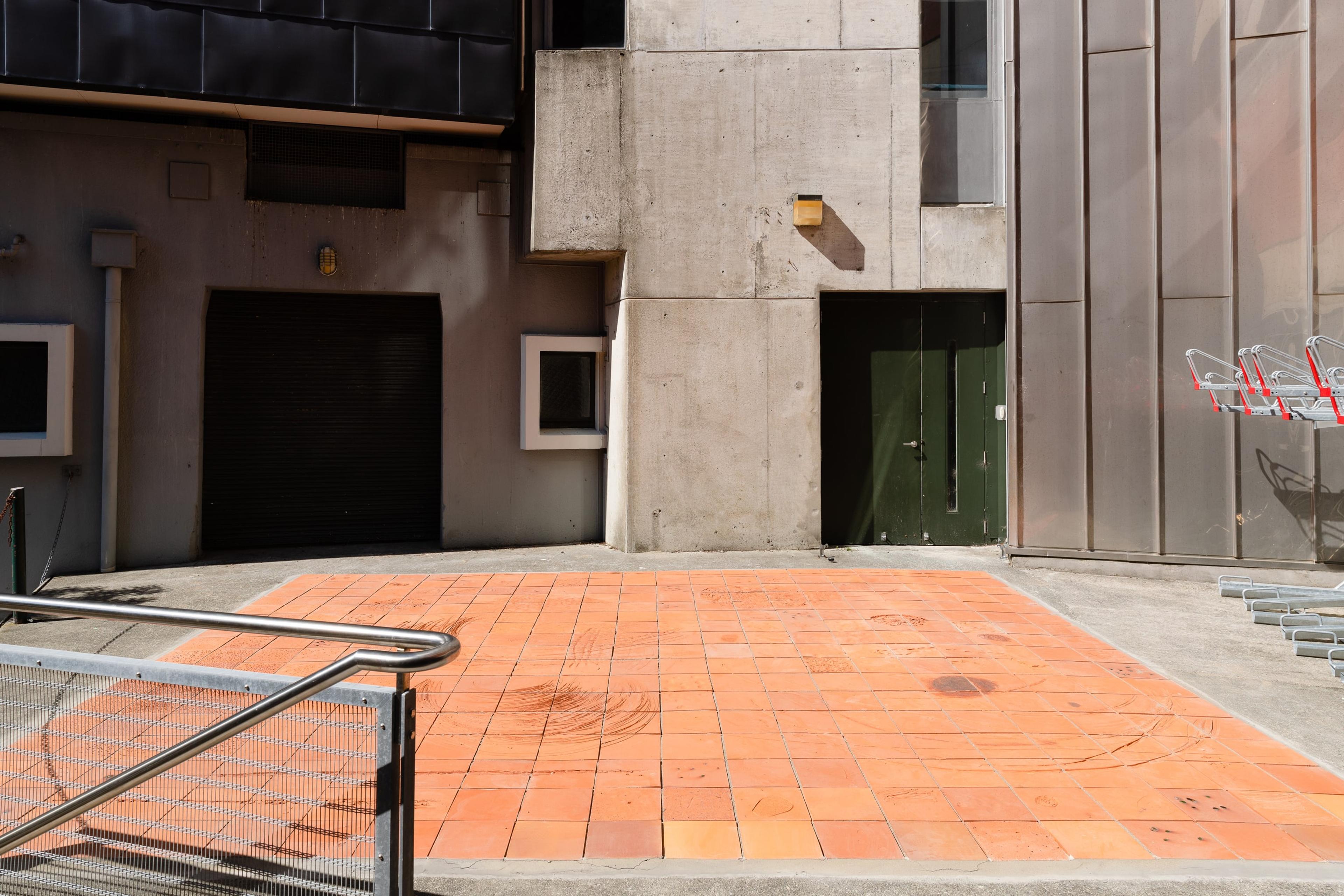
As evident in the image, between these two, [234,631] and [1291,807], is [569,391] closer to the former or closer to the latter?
[234,631]

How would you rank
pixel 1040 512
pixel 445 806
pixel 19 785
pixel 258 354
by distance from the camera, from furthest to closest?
1. pixel 258 354
2. pixel 1040 512
3. pixel 445 806
4. pixel 19 785

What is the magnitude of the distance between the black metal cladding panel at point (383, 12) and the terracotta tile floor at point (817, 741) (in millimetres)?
6173

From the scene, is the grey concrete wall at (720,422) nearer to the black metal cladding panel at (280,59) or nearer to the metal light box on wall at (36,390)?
the black metal cladding panel at (280,59)

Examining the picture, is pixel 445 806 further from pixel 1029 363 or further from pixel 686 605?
pixel 1029 363

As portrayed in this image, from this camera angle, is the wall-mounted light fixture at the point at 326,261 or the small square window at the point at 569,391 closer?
the wall-mounted light fixture at the point at 326,261

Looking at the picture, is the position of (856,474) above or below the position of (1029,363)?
below

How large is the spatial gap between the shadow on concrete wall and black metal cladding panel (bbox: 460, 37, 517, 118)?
3610 mm

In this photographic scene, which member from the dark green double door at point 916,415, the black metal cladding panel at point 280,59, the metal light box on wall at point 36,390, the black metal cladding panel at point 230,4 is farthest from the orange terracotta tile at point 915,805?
the black metal cladding panel at point 230,4

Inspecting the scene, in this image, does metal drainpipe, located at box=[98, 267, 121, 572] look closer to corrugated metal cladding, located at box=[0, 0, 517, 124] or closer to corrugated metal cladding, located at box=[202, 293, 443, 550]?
corrugated metal cladding, located at box=[202, 293, 443, 550]

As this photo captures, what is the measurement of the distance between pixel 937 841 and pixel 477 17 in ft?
31.1

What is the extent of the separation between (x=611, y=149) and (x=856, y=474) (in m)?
4.71

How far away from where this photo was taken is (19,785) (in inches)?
145

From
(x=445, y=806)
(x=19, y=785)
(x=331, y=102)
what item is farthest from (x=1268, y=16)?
(x=19, y=785)

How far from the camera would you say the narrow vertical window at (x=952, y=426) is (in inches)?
423
